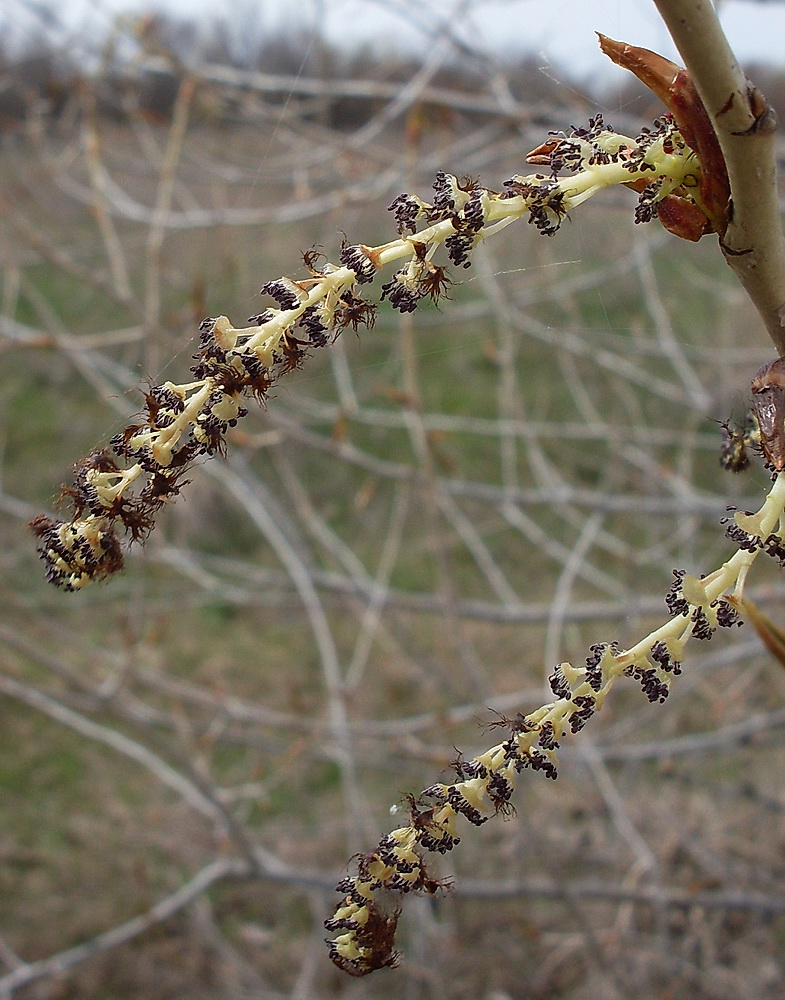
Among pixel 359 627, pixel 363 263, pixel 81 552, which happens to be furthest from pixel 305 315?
pixel 359 627

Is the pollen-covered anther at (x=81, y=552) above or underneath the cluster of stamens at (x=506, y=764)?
above

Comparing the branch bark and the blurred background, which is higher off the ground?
the blurred background

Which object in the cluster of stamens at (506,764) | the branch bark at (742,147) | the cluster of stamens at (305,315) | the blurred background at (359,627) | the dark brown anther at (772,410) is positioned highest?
the blurred background at (359,627)

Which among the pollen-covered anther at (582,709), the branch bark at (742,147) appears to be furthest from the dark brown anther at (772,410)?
the pollen-covered anther at (582,709)

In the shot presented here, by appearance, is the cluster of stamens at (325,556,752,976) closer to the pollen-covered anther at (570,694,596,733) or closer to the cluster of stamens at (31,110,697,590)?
the pollen-covered anther at (570,694,596,733)

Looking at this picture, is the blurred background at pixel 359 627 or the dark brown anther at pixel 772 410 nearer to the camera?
the dark brown anther at pixel 772 410

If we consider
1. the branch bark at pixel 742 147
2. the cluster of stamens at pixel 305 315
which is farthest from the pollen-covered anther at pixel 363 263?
the branch bark at pixel 742 147

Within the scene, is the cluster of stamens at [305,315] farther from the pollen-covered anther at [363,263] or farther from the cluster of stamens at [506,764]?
the cluster of stamens at [506,764]

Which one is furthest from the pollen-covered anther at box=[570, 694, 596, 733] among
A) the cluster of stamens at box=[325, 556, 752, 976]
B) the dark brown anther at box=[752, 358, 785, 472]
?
the dark brown anther at box=[752, 358, 785, 472]
